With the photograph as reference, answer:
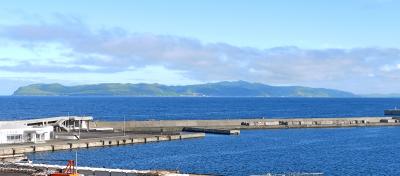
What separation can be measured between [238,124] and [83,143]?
70.4m

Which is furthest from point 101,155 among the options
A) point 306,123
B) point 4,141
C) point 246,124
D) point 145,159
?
point 306,123

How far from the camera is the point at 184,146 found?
11325 cm

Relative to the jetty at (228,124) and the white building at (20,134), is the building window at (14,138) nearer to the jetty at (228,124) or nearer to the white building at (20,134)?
the white building at (20,134)

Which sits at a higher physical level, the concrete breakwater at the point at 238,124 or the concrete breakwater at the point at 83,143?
the concrete breakwater at the point at 238,124

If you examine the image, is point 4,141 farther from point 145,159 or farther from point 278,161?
point 278,161

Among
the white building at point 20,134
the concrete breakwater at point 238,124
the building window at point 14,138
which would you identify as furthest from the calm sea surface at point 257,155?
the concrete breakwater at point 238,124

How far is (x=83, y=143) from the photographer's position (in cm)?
10638

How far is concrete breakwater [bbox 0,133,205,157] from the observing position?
9306cm

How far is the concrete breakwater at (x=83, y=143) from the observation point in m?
93.1

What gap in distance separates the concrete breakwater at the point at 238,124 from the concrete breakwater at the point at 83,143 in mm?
19255

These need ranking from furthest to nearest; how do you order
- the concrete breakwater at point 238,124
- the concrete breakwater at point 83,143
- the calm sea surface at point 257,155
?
the concrete breakwater at point 238,124
the concrete breakwater at point 83,143
the calm sea surface at point 257,155

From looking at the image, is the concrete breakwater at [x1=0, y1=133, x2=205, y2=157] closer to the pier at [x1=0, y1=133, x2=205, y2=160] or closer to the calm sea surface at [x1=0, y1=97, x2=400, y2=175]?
the pier at [x1=0, y1=133, x2=205, y2=160]

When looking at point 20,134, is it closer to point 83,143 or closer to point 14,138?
point 14,138

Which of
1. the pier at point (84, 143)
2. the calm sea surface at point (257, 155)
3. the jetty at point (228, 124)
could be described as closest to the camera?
the calm sea surface at point (257, 155)
